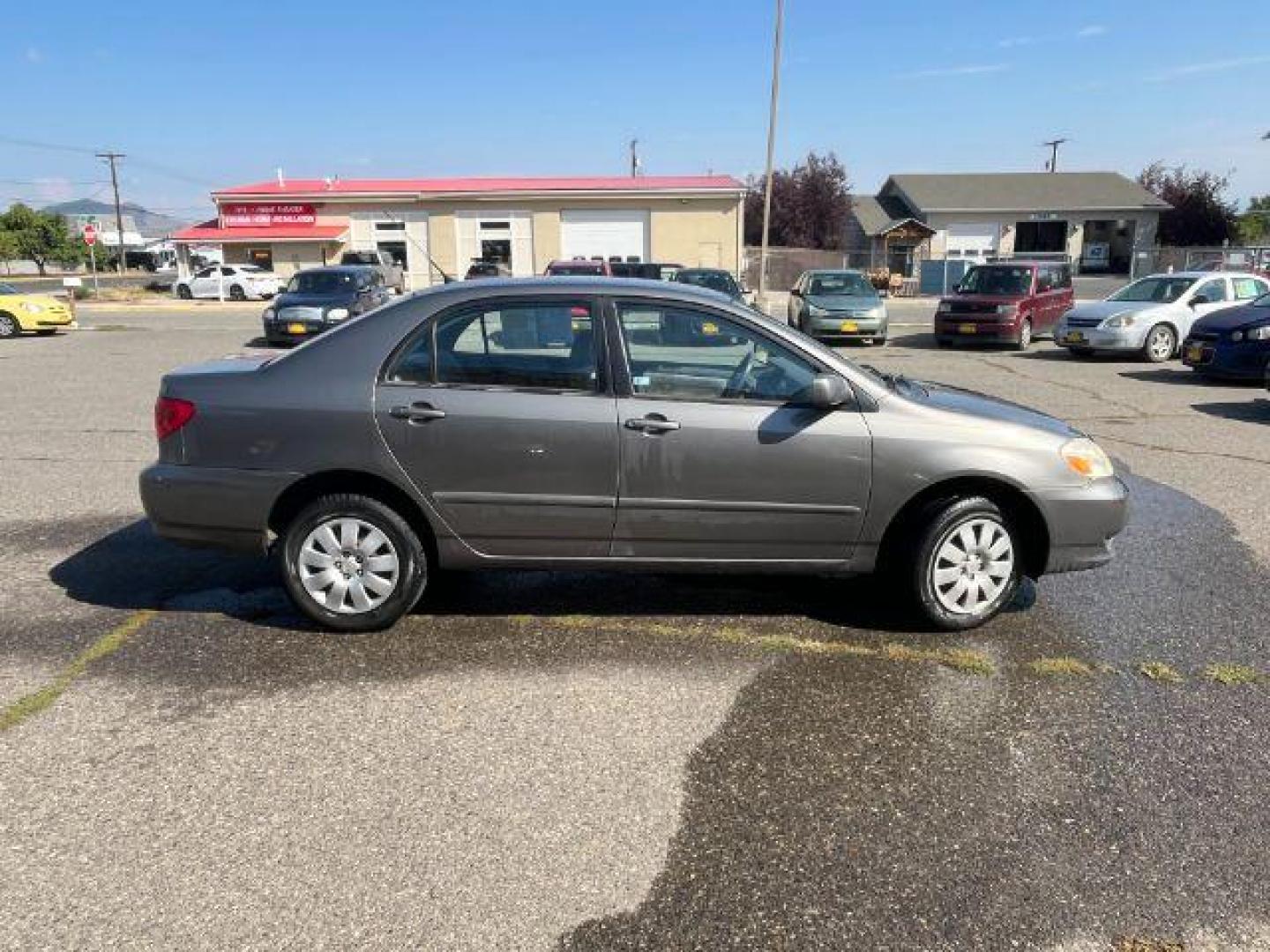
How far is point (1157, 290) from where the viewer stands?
16438 mm

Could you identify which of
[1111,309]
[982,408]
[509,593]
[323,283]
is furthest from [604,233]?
[982,408]

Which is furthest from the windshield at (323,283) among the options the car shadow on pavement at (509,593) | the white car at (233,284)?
the white car at (233,284)

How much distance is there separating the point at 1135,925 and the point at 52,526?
253 inches

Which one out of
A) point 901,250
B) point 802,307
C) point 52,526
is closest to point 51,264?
point 901,250

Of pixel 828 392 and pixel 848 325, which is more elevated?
pixel 828 392

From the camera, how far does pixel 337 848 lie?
279 cm

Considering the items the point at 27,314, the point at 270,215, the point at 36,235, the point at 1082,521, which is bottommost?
the point at 1082,521

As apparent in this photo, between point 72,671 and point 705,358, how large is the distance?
3.13 meters

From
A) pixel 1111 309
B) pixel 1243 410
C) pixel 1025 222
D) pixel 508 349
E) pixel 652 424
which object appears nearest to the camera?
pixel 652 424

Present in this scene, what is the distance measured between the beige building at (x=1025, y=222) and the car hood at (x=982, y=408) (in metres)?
47.4

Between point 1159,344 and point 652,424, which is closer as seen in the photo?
point 652,424

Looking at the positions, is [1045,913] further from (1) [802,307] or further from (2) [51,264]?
(2) [51,264]

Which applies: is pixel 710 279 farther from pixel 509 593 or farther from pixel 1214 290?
pixel 509 593

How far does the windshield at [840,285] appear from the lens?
20.2 meters
